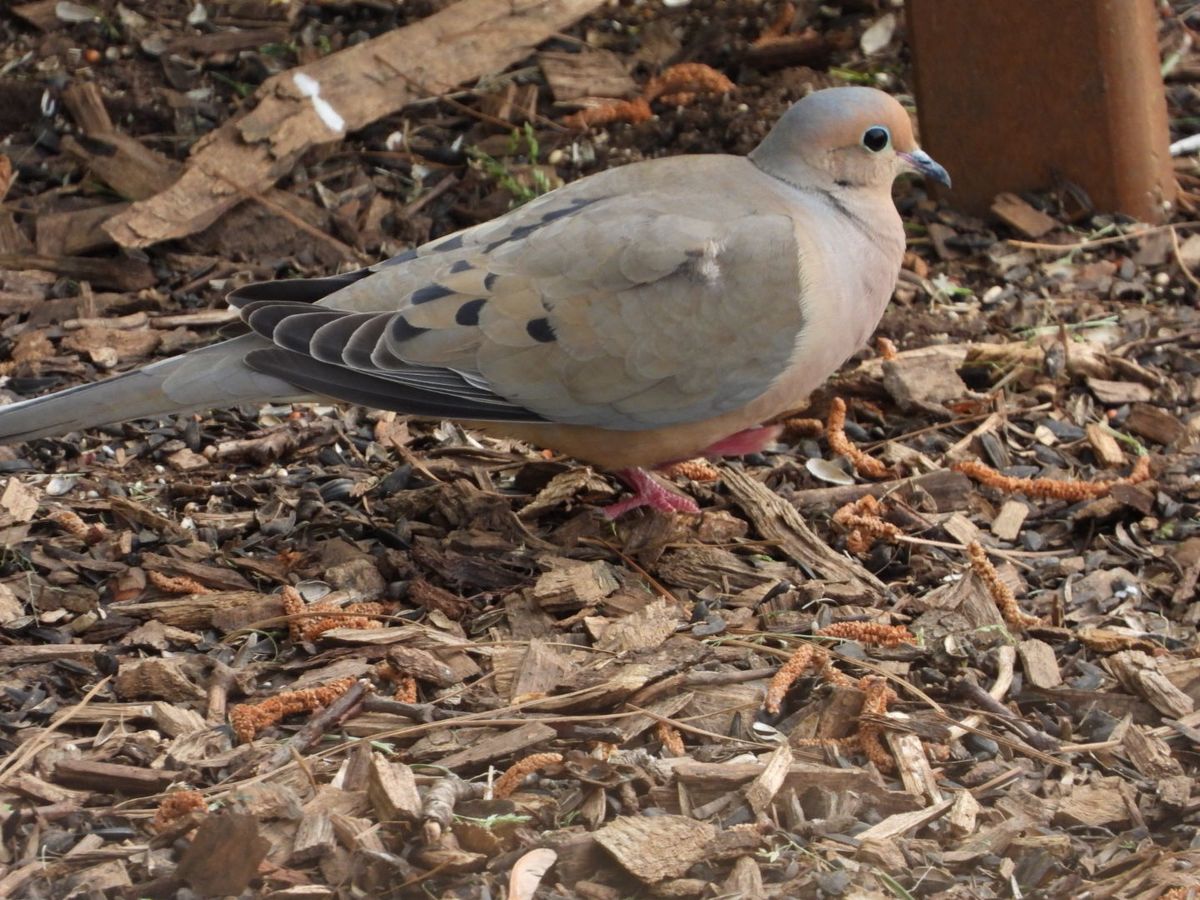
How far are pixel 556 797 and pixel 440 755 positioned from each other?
0.29 metres

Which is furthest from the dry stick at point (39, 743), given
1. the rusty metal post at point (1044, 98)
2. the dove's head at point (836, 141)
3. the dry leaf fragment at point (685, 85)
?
the rusty metal post at point (1044, 98)

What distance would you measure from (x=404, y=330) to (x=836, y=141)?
1392mm

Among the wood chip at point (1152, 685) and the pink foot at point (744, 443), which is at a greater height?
the pink foot at point (744, 443)

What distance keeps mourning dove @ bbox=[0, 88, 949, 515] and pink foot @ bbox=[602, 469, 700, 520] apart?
0.21 metres

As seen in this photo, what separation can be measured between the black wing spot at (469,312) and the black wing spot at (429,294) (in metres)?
0.07

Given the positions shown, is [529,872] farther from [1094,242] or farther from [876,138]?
[1094,242]

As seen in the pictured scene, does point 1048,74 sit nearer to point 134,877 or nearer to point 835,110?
point 835,110

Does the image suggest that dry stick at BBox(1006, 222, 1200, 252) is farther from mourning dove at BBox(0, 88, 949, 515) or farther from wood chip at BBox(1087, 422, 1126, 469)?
mourning dove at BBox(0, 88, 949, 515)

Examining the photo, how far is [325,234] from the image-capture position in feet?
19.6

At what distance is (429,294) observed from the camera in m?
4.34

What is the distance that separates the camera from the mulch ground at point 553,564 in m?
3.23

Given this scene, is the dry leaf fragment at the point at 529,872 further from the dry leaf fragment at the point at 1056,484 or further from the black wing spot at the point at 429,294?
the dry leaf fragment at the point at 1056,484

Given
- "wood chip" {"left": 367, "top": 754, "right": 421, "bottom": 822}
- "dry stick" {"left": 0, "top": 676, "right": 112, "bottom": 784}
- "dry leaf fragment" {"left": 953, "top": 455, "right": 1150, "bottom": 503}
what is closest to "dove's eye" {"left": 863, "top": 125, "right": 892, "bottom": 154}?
"dry leaf fragment" {"left": 953, "top": 455, "right": 1150, "bottom": 503}

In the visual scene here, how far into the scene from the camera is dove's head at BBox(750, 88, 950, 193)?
4.60 m
